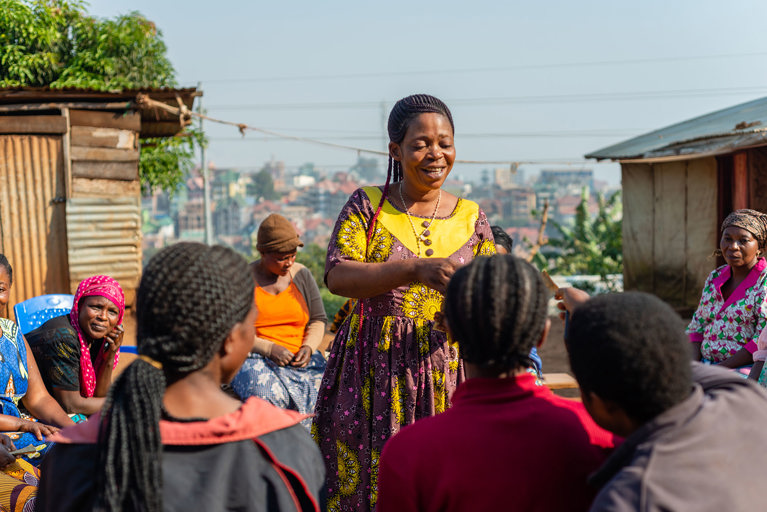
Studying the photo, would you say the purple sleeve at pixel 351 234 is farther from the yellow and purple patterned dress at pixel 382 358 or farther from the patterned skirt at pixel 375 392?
the patterned skirt at pixel 375 392

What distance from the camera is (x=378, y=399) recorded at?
261cm

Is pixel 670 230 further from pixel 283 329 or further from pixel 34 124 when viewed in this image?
pixel 34 124

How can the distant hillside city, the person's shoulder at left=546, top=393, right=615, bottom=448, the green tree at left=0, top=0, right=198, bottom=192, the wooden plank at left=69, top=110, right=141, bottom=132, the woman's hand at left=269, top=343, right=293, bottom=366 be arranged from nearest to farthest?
the person's shoulder at left=546, top=393, right=615, bottom=448 → the woman's hand at left=269, top=343, right=293, bottom=366 → the wooden plank at left=69, top=110, right=141, bottom=132 → the green tree at left=0, top=0, right=198, bottom=192 → the distant hillside city

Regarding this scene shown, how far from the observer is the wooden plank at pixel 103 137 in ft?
29.6

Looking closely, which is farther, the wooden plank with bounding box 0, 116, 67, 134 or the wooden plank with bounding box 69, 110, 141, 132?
the wooden plank with bounding box 69, 110, 141, 132

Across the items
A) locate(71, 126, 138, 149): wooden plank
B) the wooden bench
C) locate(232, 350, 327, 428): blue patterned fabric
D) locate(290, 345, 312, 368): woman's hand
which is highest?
locate(71, 126, 138, 149): wooden plank

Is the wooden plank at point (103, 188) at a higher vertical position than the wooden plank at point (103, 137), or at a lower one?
lower

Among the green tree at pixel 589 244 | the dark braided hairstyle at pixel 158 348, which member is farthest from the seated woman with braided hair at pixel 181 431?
the green tree at pixel 589 244

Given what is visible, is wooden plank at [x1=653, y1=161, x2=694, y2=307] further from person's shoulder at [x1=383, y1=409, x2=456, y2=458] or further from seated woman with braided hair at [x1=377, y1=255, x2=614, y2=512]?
person's shoulder at [x1=383, y1=409, x2=456, y2=458]

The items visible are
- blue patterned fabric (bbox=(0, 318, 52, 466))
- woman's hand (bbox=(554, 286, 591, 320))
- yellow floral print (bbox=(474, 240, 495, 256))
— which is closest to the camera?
woman's hand (bbox=(554, 286, 591, 320))

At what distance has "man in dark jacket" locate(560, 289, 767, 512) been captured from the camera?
1.39 meters

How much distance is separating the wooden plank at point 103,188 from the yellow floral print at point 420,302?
24.4ft

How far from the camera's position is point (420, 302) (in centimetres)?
262

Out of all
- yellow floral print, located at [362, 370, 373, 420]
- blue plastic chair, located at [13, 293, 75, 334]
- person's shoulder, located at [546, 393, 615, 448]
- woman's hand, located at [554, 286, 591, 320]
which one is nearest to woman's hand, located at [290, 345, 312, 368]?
blue plastic chair, located at [13, 293, 75, 334]
